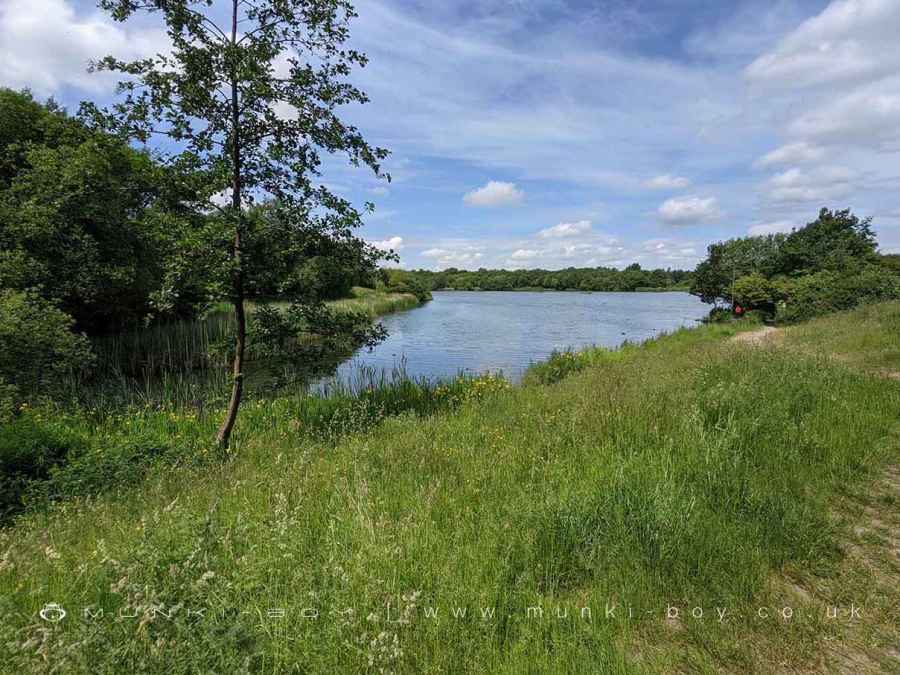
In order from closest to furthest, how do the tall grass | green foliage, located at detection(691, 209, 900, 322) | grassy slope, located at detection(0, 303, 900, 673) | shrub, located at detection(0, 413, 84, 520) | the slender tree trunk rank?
grassy slope, located at detection(0, 303, 900, 673) < shrub, located at detection(0, 413, 84, 520) < the slender tree trunk < the tall grass < green foliage, located at detection(691, 209, 900, 322)

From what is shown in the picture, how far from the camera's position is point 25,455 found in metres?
5.82

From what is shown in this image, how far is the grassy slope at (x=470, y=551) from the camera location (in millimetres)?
2092

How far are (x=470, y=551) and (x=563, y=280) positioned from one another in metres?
169

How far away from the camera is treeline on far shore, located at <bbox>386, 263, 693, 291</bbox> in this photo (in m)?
158

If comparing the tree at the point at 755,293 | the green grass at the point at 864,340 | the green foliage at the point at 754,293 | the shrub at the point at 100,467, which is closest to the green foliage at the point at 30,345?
the shrub at the point at 100,467

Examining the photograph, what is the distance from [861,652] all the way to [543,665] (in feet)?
5.43

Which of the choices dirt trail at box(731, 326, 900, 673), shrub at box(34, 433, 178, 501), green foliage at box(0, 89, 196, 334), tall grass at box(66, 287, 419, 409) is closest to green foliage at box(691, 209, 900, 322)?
dirt trail at box(731, 326, 900, 673)

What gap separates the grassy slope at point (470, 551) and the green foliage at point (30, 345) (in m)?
4.43

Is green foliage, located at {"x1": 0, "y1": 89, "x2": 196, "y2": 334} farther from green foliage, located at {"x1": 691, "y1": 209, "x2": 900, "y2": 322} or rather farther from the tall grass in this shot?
green foliage, located at {"x1": 691, "y1": 209, "x2": 900, "y2": 322}

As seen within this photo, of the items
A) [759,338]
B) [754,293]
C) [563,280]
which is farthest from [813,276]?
[563,280]

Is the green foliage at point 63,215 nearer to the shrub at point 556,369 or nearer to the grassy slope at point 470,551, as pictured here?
the grassy slope at point 470,551

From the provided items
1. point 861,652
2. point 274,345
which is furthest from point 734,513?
point 274,345

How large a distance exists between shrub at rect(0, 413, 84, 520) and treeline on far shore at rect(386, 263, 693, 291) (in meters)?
149

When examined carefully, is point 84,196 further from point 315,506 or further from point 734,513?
point 734,513
